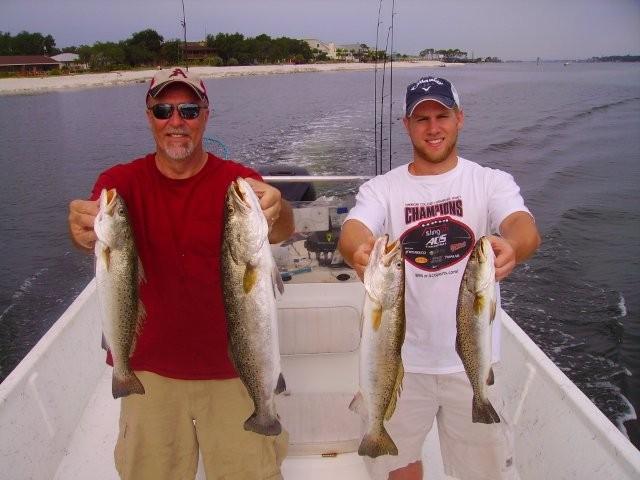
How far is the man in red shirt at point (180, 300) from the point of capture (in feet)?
9.14

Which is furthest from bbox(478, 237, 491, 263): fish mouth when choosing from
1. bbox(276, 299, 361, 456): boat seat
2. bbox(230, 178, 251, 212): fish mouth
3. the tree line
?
the tree line

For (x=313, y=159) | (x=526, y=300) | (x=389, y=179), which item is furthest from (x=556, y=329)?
(x=313, y=159)

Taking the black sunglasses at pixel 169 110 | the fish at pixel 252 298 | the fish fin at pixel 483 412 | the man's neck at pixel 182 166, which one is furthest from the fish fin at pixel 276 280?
the fish fin at pixel 483 412

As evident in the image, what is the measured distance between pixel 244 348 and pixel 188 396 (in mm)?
663

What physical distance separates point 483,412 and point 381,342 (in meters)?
0.72

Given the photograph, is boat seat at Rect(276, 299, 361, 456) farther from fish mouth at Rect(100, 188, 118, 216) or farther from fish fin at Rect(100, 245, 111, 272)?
fish mouth at Rect(100, 188, 118, 216)

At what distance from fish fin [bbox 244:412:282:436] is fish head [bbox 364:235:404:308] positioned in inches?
34.2

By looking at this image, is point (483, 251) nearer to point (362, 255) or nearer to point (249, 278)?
point (362, 255)

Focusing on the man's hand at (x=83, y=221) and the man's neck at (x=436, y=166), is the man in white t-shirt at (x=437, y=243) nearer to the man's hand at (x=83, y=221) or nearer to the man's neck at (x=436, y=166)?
the man's neck at (x=436, y=166)

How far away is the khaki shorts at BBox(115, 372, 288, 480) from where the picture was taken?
9.65 feet

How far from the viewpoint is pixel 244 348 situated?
102 inches

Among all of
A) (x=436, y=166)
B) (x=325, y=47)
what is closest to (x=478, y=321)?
(x=436, y=166)

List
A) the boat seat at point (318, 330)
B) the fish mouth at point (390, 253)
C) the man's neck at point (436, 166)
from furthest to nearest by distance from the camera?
the boat seat at point (318, 330) → the man's neck at point (436, 166) → the fish mouth at point (390, 253)

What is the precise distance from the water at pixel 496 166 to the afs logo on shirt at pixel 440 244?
4755 mm
